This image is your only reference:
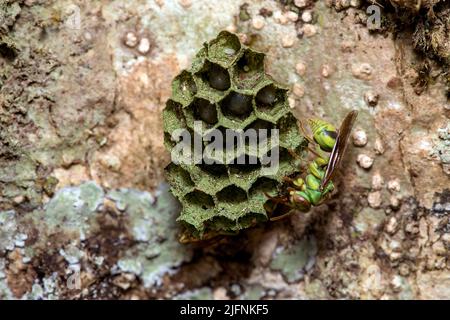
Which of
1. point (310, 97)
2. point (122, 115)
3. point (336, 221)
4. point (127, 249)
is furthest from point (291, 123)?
point (127, 249)

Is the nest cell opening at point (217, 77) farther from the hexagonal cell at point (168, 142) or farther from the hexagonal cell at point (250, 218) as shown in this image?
the hexagonal cell at point (250, 218)

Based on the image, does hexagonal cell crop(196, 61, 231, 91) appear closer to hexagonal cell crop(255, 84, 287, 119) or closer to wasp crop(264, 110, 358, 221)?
hexagonal cell crop(255, 84, 287, 119)

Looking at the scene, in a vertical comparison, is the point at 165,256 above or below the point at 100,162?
below

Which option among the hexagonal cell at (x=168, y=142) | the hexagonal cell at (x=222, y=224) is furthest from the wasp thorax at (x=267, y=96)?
the hexagonal cell at (x=222, y=224)

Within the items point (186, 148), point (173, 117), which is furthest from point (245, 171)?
point (173, 117)

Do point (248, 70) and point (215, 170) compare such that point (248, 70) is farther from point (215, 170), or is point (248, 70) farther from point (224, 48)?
point (215, 170)

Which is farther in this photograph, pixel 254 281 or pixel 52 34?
pixel 254 281

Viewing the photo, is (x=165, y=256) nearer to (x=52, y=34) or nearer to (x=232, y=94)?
(x=232, y=94)

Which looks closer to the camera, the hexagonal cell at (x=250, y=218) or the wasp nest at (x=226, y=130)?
the wasp nest at (x=226, y=130)
